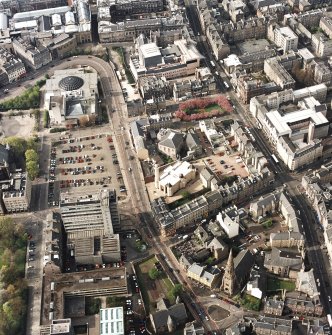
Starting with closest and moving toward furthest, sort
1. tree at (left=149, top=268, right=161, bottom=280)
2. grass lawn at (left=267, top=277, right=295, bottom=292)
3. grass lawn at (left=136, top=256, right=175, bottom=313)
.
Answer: grass lawn at (left=136, top=256, right=175, bottom=313) < grass lawn at (left=267, top=277, right=295, bottom=292) < tree at (left=149, top=268, right=161, bottom=280)

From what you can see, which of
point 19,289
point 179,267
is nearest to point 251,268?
point 179,267

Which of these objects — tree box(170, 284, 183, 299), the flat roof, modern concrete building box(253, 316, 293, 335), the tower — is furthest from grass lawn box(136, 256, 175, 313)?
modern concrete building box(253, 316, 293, 335)

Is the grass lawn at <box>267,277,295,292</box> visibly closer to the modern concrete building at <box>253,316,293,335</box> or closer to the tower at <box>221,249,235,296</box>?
the tower at <box>221,249,235,296</box>

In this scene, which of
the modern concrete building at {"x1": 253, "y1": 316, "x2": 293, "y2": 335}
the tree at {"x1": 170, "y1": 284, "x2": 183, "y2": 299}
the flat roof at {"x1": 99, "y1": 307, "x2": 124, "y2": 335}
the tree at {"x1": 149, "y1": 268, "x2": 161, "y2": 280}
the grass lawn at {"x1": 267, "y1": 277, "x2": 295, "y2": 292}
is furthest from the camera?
the tree at {"x1": 149, "y1": 268, "x2": 161, "y2": 280}

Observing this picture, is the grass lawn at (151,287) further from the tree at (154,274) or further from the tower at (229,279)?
the tower at (229,279)

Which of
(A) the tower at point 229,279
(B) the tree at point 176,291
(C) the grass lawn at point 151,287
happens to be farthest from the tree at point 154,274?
(A) the tower at point 229,279

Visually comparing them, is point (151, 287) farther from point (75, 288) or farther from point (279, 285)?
point (279, 285)

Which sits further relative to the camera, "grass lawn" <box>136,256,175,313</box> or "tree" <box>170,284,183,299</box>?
"grass lawn" <box>136,256,175,313</box>
